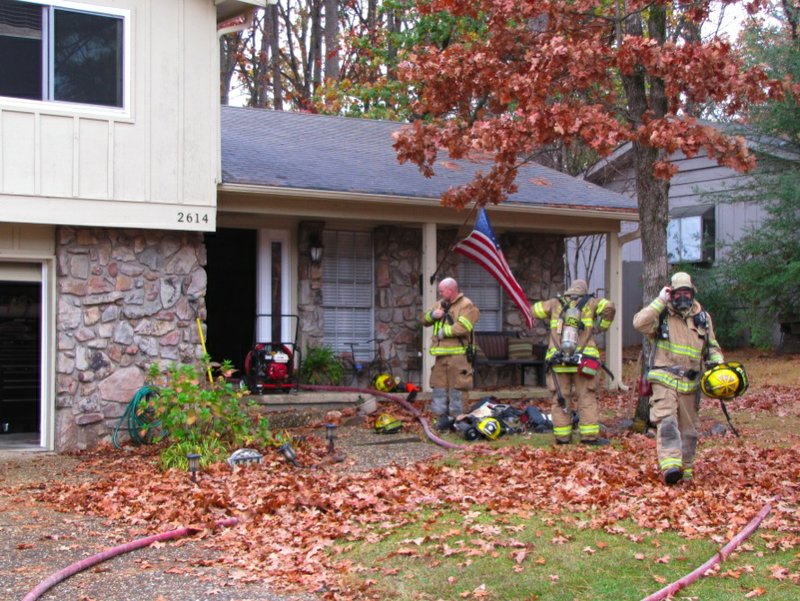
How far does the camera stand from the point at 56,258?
1174 cm

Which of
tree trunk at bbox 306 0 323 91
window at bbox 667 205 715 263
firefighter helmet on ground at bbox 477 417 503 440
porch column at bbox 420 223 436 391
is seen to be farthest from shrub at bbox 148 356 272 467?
tree trunk at bbox 306 0 323 91

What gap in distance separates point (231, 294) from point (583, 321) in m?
6.42

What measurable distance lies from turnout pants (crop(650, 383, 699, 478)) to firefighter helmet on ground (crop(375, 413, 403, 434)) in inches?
162

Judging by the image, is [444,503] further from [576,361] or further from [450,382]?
[450,382]

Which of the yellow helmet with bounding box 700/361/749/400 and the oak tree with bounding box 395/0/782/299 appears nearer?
the yellow helmet with bounding box 700/361/749/400

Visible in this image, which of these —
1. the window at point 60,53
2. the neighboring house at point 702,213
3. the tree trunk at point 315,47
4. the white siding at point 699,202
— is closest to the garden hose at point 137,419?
the window at point 60,53

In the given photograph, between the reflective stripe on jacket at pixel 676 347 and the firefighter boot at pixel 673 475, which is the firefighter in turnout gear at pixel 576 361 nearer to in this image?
the reflective stripe on jacket at pixel 676 347

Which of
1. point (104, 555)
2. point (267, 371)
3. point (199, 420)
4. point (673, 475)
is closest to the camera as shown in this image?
point (104, 555)

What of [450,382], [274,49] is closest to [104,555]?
[450,382]

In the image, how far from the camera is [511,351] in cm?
1642

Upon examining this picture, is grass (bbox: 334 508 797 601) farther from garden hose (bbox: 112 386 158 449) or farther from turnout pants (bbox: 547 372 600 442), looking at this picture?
garden hose (bbox: 112 386 158 449)

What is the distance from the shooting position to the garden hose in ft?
38.0

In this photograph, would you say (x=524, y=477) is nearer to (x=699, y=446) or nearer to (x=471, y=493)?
(x=471, y=493)

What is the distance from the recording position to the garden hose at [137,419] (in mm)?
11570
